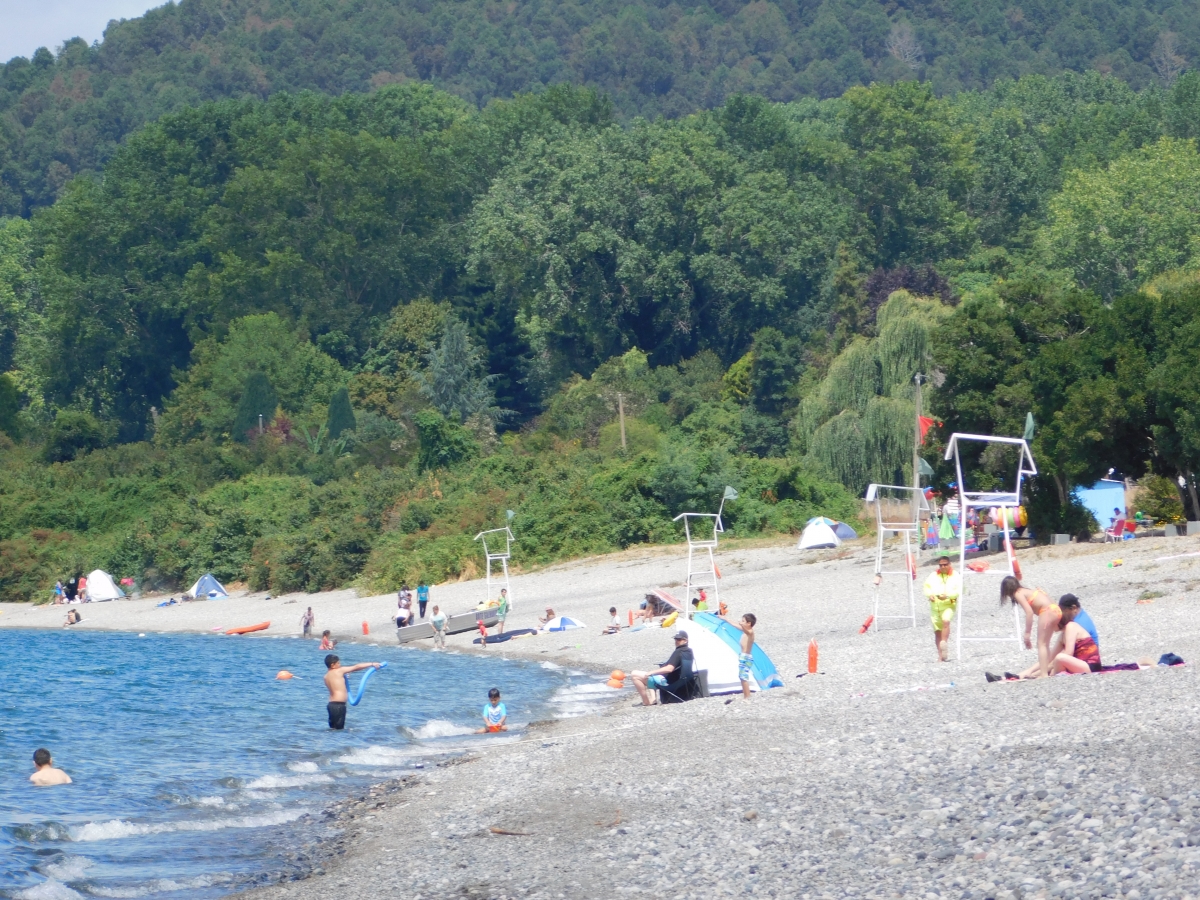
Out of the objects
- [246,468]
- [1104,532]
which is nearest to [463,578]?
[1104,532]

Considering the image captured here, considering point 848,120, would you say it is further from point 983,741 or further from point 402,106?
point 983,741

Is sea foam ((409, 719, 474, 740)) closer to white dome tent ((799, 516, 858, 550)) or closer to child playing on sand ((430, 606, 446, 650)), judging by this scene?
child playing on sand ((430, 606, 446, 650))

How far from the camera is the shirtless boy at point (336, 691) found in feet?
67.3

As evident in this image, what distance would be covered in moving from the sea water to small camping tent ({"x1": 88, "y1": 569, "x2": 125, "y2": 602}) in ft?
51.1

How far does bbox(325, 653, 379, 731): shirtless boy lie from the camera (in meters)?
20.5

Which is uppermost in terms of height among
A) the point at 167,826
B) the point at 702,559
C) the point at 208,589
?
the point at 208,589

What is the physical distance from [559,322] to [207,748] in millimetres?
49926

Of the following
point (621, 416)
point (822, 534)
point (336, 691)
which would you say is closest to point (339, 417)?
point (621, 416)

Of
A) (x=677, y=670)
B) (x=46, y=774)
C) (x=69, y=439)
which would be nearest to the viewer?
(x=46, y=774)

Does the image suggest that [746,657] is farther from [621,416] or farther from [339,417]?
[339,417]

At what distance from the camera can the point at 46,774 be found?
18.5 meters

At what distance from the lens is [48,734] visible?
23844 mm

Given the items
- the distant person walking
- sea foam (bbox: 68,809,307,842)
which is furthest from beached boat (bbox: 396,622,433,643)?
sea foam (bbox: 68,809,307,842)

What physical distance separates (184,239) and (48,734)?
210 ft
